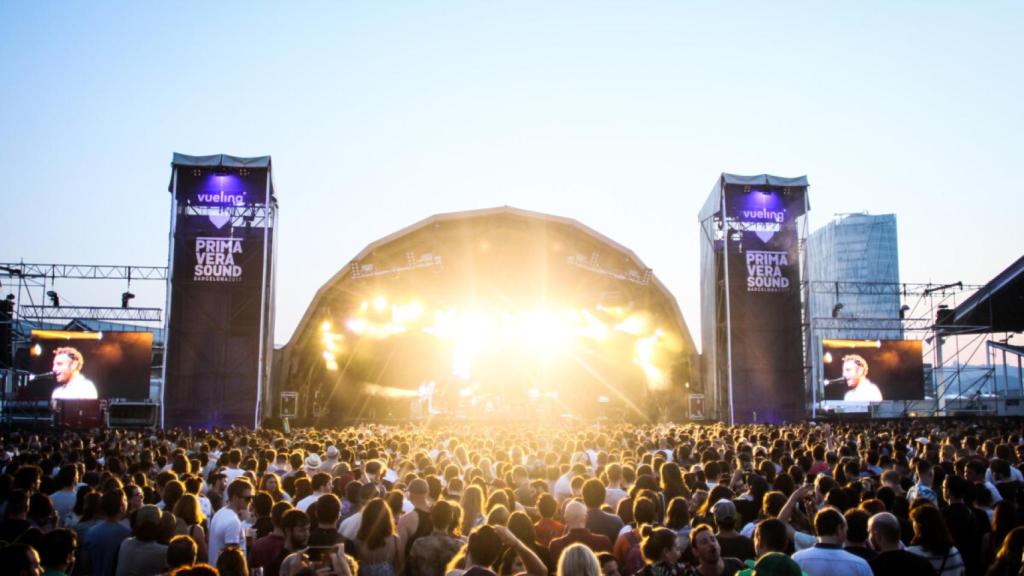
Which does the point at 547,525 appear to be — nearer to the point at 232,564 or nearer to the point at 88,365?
the point at 232,564

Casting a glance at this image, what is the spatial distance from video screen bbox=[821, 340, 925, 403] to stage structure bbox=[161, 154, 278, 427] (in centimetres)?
2517

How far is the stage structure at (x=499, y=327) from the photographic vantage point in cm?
3572

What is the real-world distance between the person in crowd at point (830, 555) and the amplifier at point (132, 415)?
3314cm

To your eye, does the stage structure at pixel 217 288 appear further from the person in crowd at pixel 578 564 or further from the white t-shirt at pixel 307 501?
the person in crowd at pixel 578 564

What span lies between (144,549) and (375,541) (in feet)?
5.37

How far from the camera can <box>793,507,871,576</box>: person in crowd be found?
18.3 ft

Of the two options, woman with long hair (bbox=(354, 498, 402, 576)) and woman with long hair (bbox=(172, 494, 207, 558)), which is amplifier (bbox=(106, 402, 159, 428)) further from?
woman with long hair (bbox=(354, 498, 402, 576))

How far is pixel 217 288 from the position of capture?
34.3m

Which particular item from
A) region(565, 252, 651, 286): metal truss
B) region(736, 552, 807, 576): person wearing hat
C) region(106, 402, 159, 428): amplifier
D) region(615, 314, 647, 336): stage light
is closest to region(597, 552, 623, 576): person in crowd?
region(736, 552, 807, 576): person wearing hat

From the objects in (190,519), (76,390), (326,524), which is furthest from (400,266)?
(326,524)

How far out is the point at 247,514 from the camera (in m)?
8.38

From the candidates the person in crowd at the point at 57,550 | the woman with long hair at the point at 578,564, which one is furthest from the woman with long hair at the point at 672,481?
the person in crowd at the point at 57,550

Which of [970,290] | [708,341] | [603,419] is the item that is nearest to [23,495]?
[708,341]

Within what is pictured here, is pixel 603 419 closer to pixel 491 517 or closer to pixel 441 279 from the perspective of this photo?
pixel 441 279
